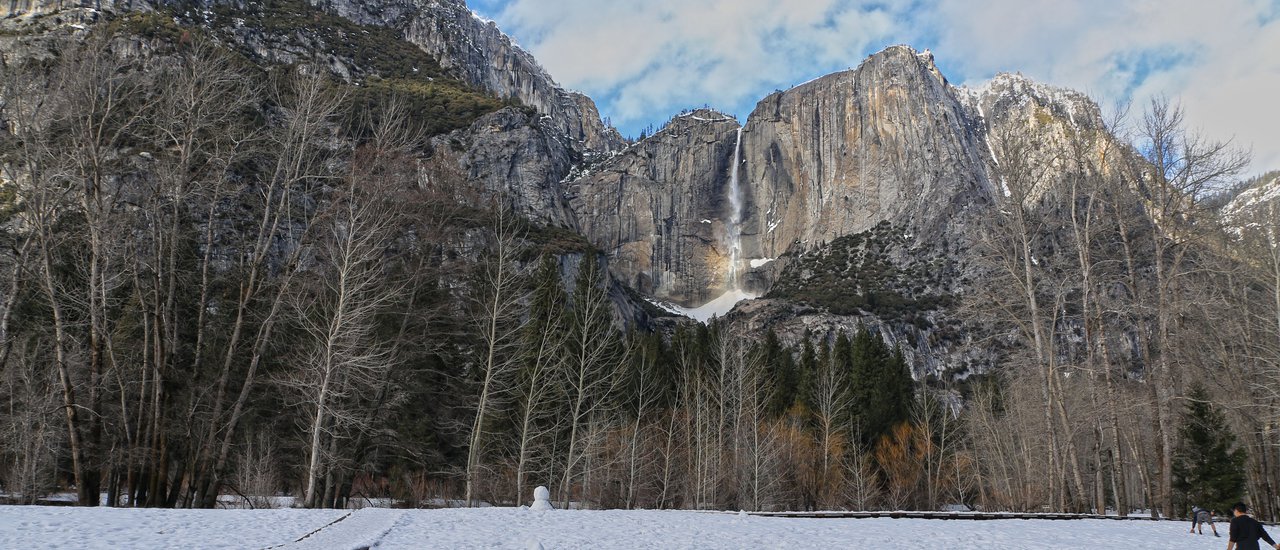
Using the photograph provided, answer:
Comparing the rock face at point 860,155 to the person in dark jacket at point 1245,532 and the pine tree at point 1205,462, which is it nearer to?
the pine tree at point 1205,462

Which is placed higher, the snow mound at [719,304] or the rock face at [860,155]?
the rock face at [860,155]

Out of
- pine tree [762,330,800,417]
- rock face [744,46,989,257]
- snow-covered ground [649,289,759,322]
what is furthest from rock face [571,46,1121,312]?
pine tree [762,330,800,417]

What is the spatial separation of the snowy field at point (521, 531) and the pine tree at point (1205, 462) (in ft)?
30.2

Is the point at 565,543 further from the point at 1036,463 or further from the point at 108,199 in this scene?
the point at 1036,463

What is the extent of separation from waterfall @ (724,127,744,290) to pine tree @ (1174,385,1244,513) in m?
150

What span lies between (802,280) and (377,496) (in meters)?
111

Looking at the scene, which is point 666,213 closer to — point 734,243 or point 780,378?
point 734,243

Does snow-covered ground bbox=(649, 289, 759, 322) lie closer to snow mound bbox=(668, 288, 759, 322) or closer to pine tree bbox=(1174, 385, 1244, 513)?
snow mound bbox=(668, 288, 759, 322)

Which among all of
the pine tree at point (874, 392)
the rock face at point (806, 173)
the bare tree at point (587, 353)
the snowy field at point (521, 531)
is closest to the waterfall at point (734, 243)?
the rock face at point (806, 173)

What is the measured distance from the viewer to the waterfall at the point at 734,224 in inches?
6890

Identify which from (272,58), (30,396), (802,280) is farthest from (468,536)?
(802,280)

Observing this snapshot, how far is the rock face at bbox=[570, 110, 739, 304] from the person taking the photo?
565 ft

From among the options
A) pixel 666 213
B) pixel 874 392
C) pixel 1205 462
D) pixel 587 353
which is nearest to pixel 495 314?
pixel 587 353

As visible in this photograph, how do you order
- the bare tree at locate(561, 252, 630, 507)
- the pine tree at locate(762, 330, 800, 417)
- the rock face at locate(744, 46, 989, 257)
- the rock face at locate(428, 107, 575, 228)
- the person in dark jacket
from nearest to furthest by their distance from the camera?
1. the person in dark jacket
2. the bare tree at locate(561, 252, 630, 507)
3. the pine tree at locate(762, 330, 800, 417)
4. the rock face at locate(428, 107, 575, 228)
5. the rock face at locate(744, 46, 989, 257)
